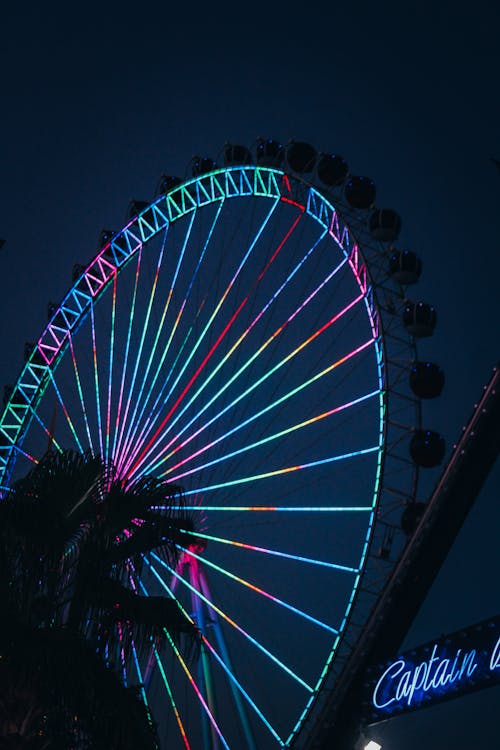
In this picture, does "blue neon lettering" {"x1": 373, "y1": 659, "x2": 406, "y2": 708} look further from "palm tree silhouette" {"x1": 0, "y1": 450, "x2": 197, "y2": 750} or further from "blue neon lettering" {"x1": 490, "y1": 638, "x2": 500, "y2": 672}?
"palm tree silhouette" {"x1": 0, "y1": 450, "x2": 197, "y2": 750}

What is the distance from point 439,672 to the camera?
1182cm

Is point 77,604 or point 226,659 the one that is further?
point 226,659

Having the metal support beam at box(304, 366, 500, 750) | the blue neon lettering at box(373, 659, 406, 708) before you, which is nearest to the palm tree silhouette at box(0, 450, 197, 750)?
the metal support beam at box(304, 366, 500, 750)

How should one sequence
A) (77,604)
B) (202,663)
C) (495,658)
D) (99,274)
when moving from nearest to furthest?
(77,604) → (495,658) → (202,663) → (99,274)

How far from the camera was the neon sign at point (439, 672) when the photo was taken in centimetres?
1116

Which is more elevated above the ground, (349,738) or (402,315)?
(402,315)

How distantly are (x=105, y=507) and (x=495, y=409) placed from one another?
4.61 m

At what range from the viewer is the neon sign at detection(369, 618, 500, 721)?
11.2 m

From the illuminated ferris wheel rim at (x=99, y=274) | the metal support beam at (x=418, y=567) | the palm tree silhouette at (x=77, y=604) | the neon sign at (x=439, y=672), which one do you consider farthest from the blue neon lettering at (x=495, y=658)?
the illuminated ferris wheel rim at (x=99, y=274)

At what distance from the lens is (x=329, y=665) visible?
15.2 metres

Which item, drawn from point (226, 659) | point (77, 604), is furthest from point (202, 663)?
point (77, 604)

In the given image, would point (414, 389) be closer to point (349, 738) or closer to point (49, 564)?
point (349, 738)

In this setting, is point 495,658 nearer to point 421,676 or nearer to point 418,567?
point 421,676

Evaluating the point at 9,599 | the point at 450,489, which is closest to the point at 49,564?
the point at 9,599
